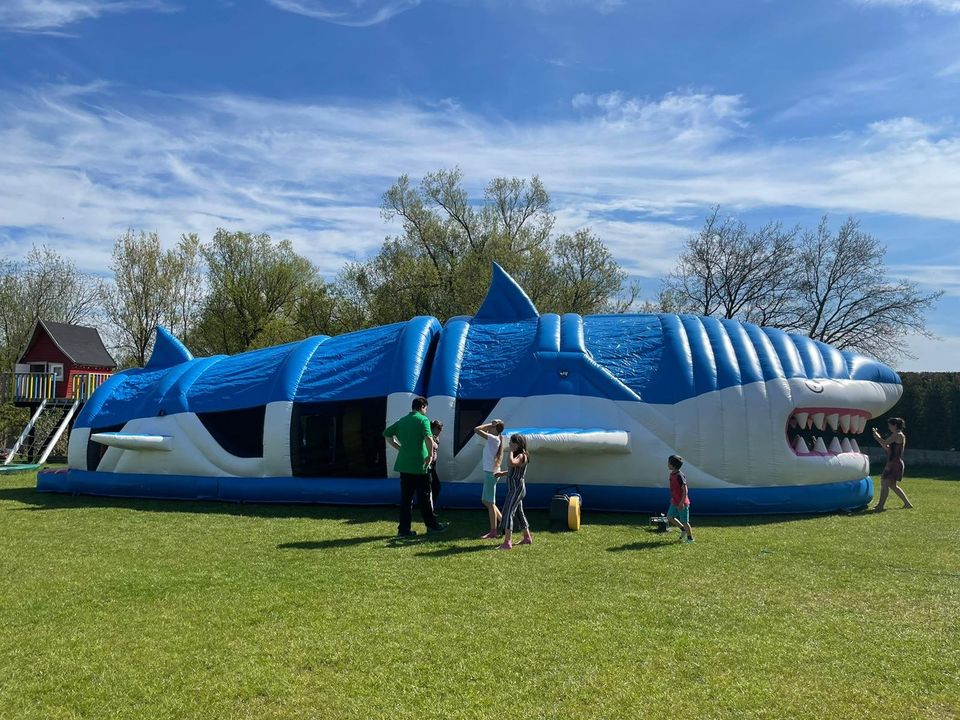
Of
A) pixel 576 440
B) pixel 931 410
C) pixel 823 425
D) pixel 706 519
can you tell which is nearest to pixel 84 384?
pixel 576 440

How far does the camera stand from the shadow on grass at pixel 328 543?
7.46 metres

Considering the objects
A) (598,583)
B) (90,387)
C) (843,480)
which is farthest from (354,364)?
(90,387)

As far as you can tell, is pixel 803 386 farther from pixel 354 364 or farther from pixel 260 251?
pixel 260 251

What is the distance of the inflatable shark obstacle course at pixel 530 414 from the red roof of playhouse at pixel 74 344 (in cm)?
1361

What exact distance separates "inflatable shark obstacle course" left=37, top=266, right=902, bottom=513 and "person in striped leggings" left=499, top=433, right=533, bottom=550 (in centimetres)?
117

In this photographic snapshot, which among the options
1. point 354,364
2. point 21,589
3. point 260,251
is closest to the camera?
point 21,589

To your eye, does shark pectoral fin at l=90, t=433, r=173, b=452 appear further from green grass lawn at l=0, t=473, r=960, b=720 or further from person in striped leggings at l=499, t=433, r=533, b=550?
person in striped leggings at l=499, t=433, r=533, b=550

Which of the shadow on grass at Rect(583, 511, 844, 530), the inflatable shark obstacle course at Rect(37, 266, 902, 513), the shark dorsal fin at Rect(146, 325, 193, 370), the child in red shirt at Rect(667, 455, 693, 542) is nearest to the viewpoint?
the child in red shirt at Rect(667, 455, 693, 542)

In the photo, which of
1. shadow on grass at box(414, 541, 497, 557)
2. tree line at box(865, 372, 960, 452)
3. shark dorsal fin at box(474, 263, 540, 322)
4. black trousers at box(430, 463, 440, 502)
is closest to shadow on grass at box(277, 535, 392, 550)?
shadow on grass at box(414, 541, 497, 557)

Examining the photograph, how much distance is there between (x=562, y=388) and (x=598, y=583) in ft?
12.9

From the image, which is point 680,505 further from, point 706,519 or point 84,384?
point 84,384

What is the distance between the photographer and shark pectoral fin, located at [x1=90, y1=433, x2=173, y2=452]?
10.7 m

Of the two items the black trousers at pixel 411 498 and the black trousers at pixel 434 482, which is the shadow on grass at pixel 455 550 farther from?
the black trousers at pixel 434 482

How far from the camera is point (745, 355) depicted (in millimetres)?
9781
